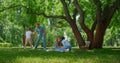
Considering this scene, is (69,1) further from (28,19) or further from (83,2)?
(28,19)

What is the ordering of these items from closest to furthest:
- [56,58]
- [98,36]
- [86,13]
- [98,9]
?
[56,58], [98,9], [98,36], [86,13]

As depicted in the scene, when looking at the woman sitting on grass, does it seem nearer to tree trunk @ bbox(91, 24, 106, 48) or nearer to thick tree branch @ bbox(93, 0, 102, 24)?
thick tree branch @ bbox(93, 0, 102, 24)

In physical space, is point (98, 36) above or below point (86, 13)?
below

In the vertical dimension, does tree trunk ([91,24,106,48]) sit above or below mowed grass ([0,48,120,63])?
below

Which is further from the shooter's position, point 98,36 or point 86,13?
point 86,13

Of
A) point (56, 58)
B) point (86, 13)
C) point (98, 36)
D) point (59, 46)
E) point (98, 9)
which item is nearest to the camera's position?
point (56, 58)

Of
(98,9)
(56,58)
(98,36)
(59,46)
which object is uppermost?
(98,9)

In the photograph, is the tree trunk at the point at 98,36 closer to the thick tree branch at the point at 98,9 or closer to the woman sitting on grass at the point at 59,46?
the thick tree branch at the point at 98,9

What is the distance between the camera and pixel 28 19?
109 ft

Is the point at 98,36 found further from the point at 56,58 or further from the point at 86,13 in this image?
the point at 56,58

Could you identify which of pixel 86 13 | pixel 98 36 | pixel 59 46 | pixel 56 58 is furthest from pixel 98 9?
pixel 56 58

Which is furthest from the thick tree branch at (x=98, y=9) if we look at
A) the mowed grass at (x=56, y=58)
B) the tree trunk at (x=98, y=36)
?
the mowed grass at (x=56, y=58)

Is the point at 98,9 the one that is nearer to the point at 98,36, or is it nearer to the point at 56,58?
the point at 98,36

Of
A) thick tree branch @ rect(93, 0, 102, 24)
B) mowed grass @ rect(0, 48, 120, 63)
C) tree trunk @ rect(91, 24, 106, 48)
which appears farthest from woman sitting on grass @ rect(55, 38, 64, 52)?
tree trunk @ rect(91, 24, 106, 48)
